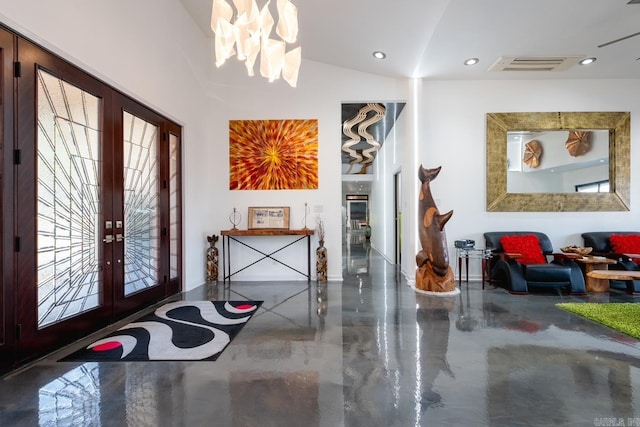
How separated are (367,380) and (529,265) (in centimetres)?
357

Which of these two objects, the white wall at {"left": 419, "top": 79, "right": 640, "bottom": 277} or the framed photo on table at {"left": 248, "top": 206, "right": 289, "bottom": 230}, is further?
the framed photo on table at {"left": 248, "top": 206, "right": 289, "bottom": 230}

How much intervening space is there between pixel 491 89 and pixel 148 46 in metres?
5.32

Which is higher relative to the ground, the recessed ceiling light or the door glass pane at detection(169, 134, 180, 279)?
the recessed ceiling light

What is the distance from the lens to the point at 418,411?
6.09ft

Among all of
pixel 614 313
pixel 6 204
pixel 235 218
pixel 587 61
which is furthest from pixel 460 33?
pixel 6 204

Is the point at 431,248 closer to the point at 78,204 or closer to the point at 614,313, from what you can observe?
the point at 614,313

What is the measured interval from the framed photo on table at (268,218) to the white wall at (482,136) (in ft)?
8.53

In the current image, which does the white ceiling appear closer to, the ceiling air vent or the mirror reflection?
the ceiling air vent

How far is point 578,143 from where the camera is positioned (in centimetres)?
536

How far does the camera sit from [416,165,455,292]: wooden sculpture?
14.8 ft

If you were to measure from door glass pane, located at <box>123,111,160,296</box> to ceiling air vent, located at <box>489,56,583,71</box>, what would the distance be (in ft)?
16.7

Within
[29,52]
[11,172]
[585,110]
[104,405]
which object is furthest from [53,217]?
[585,110]

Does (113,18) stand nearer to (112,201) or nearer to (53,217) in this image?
(112,201)

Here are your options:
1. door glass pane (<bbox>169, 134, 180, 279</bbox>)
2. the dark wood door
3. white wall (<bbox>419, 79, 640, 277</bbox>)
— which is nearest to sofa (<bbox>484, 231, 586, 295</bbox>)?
white wall (<bbox>419, 79, 640, 277</bbox>)
